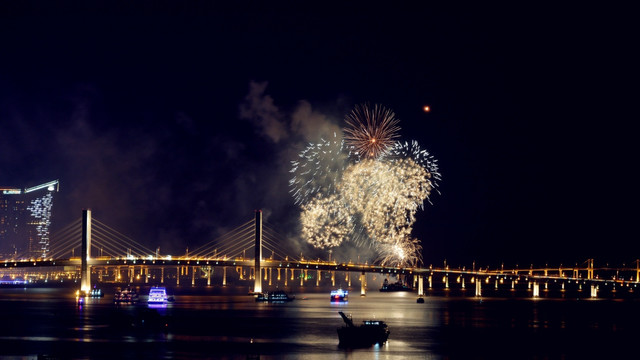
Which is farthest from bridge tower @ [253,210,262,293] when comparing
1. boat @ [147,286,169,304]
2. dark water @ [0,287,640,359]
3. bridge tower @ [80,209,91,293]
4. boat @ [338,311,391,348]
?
boat @ [338,311,391,348]

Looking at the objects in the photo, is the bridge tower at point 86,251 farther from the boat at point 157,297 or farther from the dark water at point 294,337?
the dark water at point 294,337

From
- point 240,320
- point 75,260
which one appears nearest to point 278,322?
point 240,320

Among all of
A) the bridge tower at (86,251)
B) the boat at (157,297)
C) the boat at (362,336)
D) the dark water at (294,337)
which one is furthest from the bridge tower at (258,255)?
the boat at (362,336)

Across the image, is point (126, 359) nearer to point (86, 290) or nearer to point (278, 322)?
point (278, 322)

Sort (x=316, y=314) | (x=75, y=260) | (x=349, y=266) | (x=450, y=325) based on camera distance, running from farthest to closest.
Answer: (x=349, y=266) < (x=75, y=260) < (x=316, y=314) < (x=450, y=325)

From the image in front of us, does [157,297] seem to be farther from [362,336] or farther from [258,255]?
[362,336]

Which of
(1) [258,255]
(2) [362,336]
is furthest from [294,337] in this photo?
(1) [258,255]

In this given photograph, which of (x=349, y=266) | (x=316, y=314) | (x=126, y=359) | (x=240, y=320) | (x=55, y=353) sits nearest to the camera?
(x=126, y=359)

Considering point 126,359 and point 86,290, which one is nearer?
point 126,359
